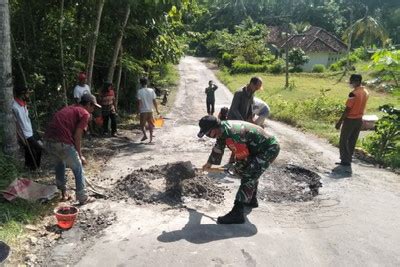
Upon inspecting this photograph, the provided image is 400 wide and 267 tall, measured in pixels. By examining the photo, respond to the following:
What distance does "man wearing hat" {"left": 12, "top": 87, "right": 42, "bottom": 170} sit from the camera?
22.3ft

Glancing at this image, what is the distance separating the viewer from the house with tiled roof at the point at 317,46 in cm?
4969

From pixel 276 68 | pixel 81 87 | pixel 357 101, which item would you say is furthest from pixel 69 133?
pixel 276 68

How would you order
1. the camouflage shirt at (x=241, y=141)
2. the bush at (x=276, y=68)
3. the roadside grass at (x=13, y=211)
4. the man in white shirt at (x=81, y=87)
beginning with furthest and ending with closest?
the bush at (x=276, y=68), the man in white shirt at (x=81, y=87), the camouflage shirt at (x=241, y=141), the roadside grass at (x=13, y=211)

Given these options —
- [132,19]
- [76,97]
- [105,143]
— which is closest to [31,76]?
[76,97]

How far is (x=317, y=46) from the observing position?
1975 inches

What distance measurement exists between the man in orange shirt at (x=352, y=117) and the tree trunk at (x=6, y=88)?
20.0ft

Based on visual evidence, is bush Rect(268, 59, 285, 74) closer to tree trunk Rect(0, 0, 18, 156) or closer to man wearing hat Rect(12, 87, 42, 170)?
man wearing hat Rect(12, 87, 42, 170)

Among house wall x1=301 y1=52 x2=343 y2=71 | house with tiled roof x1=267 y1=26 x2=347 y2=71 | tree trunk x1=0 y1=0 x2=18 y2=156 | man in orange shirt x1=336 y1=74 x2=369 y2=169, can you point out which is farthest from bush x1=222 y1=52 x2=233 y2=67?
tree trunk x1=0 y1=0 x2=18 y2=156

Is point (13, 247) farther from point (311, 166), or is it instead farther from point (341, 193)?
point (311, 166)

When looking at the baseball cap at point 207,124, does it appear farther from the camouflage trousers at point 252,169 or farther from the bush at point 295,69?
the bush at point 295,69

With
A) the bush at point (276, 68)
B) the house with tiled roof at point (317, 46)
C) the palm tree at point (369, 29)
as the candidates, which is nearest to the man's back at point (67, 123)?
the bush at point (276, 68)

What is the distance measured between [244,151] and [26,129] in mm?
3705

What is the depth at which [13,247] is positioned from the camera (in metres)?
4.82

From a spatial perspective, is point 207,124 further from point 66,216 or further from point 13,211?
point 13,211
